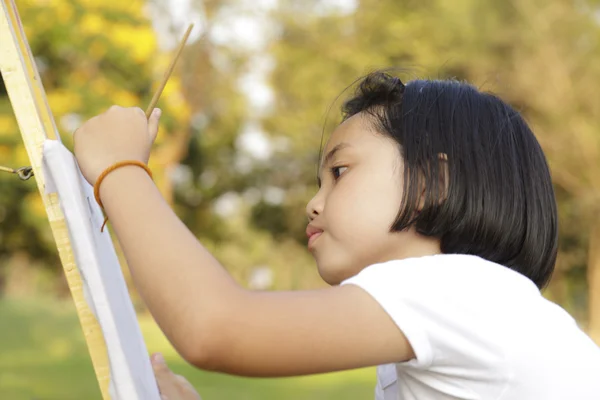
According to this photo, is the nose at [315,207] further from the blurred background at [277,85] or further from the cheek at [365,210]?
the blurred background at [277,85]

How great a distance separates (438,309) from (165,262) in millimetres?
368

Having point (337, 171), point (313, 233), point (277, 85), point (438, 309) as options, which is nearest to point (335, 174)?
point (337, 171)

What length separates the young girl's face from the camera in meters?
1.29

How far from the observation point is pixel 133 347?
1.31 metres

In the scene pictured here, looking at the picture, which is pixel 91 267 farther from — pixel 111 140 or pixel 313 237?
pixel 313 237

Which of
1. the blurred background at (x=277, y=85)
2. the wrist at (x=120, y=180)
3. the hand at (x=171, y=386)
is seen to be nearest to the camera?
the wrist at (x=120, y=180)

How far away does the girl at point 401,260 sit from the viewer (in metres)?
1.03

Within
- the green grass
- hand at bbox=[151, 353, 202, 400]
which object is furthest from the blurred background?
hand at bbox=[151, 353, 202, 400]

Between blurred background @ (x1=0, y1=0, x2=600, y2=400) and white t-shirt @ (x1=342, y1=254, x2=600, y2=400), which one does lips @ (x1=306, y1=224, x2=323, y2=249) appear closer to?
white t-shirt @ (x1=342, y1=254, x2=600, y2=400)

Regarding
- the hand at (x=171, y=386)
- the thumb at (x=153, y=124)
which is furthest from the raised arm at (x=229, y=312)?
the hand at (x=171, y=386)

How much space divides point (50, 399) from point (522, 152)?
480 centimetres

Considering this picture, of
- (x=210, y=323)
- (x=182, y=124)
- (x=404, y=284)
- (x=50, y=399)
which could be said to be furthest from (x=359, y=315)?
(x=182, y=124)

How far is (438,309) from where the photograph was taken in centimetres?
109

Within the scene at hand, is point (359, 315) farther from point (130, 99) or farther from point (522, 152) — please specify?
point (130, 99)
